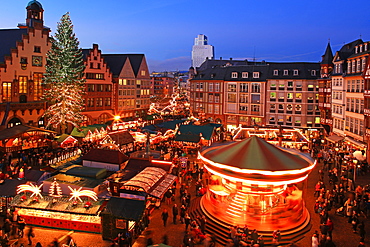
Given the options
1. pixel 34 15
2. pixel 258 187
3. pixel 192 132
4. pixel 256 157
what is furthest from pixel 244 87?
pixel 258 187

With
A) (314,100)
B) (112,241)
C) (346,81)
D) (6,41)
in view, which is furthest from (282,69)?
(112,241)

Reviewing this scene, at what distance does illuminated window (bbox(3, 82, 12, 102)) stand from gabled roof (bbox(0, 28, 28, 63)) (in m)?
3.83

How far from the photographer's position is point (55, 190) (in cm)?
1944

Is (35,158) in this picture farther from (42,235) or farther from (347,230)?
(347,230)

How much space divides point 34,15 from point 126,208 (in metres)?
36.8

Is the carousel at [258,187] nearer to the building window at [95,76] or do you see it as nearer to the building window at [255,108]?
the building window at [95,76]

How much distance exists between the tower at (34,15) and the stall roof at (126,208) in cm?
3415

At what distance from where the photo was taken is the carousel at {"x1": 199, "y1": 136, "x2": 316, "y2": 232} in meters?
17.2

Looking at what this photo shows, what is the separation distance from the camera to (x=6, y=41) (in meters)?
42.6

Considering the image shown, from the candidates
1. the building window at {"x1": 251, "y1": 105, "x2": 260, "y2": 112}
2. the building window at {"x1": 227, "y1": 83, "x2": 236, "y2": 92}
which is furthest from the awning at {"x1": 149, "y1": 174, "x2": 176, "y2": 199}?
the building window at {"x1": 227, "y1": 83, "x2": 236, "y2": 92}

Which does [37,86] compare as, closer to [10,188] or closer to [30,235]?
[10,188]

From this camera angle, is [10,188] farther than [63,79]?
No

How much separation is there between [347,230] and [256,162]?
6.52 metres

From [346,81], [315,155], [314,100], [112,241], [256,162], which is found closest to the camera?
[112,241]
